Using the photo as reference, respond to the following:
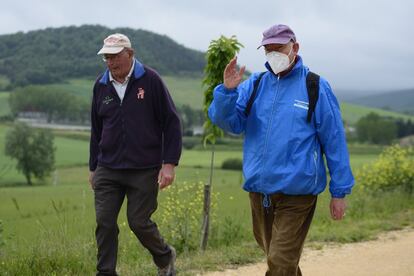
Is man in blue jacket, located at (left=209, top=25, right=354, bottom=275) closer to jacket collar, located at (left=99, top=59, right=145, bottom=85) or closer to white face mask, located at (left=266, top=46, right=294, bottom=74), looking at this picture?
white face mask, located at (left=266, top=46, right=294, bottom=74)

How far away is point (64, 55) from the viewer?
110000mm

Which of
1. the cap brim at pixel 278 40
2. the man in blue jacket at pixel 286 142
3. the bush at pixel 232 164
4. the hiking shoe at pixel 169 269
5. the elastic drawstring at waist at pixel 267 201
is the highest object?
the cap brim at pixel 278 40

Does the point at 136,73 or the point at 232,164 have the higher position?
the point at 136,73

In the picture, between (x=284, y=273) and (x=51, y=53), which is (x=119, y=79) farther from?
(x=51, y=53)

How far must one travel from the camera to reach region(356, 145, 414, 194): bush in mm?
13469

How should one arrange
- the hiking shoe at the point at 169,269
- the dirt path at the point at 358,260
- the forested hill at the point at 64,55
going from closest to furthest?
the hiking shoe at the point at 169,269 → the dirt path at the point at 358,260 → the forested hill at the point at 64,55

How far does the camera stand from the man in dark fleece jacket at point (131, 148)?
5.18 metres

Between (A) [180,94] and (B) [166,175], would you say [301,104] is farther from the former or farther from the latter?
(A) [180,94]

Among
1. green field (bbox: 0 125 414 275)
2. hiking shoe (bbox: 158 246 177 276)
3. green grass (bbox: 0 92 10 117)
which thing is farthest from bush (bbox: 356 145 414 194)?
green grass (bbox: 0 92 10 117)

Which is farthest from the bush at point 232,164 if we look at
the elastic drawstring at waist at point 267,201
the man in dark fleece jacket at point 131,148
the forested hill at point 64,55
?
the elastic drawstring at waist at point 267,201

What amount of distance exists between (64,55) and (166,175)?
109 m

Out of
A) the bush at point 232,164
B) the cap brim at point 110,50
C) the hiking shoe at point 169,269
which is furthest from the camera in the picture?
→ the bush at point 232,164

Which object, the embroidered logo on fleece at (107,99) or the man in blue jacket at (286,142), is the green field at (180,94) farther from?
the man in blue jacket at (286,142)

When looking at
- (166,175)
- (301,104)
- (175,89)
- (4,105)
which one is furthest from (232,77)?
(175,89)
